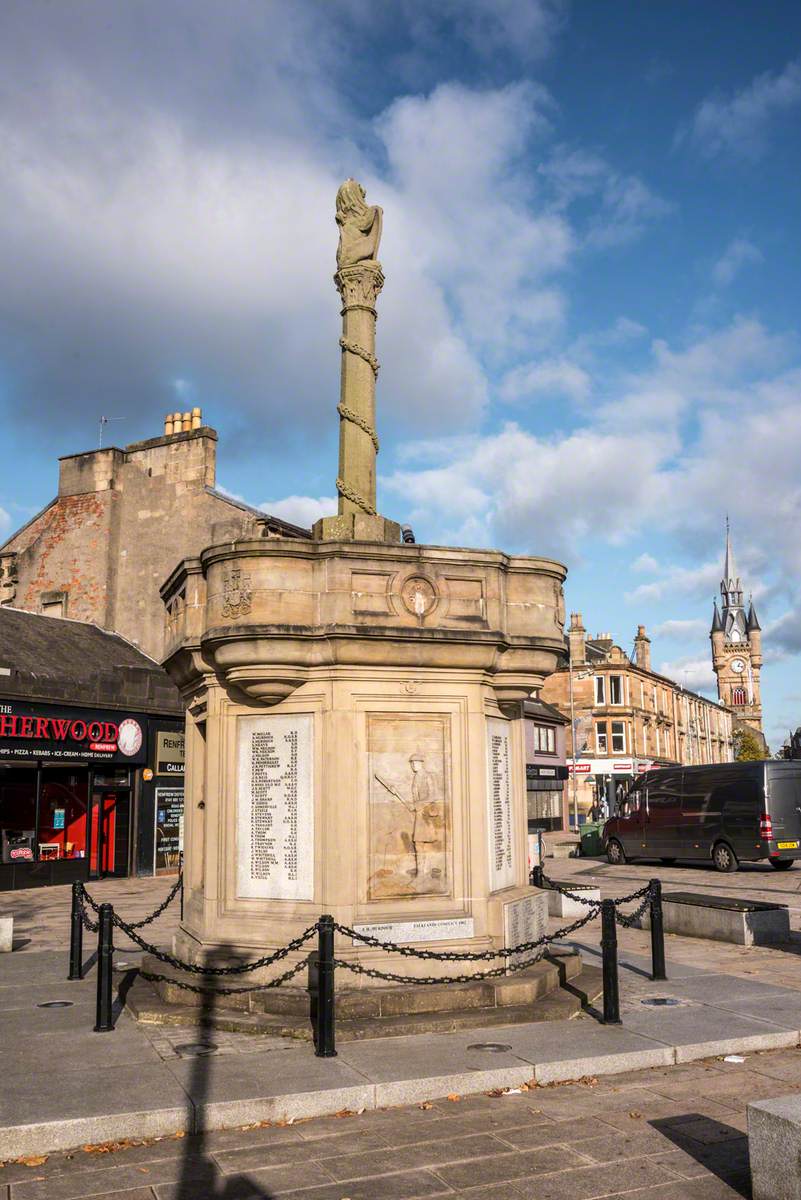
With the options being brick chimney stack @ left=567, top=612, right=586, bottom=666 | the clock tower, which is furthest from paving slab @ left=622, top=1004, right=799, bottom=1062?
the clock tower

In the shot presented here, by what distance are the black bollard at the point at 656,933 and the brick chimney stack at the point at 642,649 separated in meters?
69.7

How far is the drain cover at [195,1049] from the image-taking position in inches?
Result: 303

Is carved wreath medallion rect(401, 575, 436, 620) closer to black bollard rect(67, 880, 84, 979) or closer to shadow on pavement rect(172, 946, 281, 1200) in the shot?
shadow on pavement rect(172, 946, 281, 1200)

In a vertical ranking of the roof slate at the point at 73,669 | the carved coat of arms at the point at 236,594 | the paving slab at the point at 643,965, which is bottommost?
the paving slab at the point at 643,965

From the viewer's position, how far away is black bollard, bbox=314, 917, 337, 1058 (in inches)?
299

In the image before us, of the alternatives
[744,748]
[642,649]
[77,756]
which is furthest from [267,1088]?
[744,748]

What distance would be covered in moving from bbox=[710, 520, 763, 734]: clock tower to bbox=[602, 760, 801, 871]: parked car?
13233cm

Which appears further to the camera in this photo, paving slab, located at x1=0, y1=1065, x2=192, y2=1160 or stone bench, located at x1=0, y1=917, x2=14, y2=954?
stone bench, located at x1=0, y1=917, x2=14, y2=954

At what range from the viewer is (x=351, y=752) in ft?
30.7

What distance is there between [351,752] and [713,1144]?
448 centimetres

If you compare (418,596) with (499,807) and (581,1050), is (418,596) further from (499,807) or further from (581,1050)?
(581,1050)

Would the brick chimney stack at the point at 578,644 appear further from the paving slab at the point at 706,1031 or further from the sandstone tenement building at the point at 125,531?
the paving slab at the point at 706,1031

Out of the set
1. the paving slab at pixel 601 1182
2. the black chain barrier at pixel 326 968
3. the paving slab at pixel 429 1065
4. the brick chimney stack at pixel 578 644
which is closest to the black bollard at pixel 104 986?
the black chain barrier at pixel 326 968

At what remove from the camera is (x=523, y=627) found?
10.4 meters
